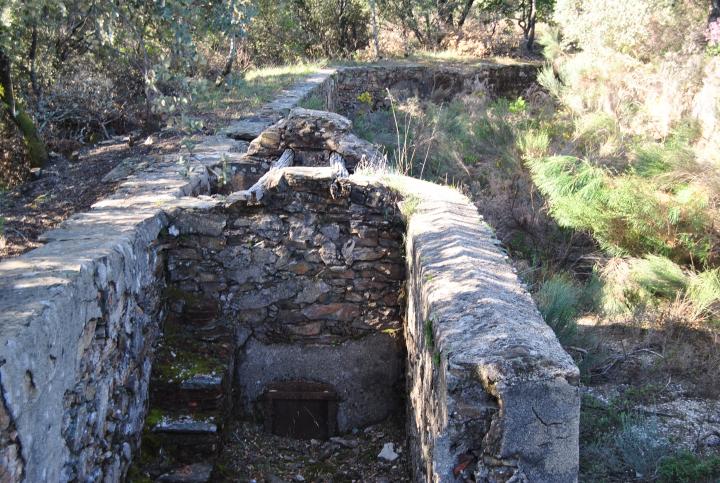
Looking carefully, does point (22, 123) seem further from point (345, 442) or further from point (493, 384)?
point (493, 384)

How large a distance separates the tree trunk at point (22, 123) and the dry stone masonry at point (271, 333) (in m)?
1.65

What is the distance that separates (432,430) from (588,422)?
55.1 inches

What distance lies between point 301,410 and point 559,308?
2.01 m

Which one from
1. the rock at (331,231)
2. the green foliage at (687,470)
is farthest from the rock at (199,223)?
the green foliage at (687,470)

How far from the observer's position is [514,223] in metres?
7.93

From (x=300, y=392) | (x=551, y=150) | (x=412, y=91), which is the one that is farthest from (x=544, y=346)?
(x=412, y=91)

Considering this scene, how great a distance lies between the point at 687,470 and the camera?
3.43m

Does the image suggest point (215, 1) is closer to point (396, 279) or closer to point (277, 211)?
point (277, 211)

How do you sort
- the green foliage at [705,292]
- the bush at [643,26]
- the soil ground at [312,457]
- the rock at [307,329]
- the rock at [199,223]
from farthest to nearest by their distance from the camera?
the bush at [643,26]
the green foliage at [705,292]
the rock at [307,329]
the rock at [199,223]
the soil ground at [312,457]

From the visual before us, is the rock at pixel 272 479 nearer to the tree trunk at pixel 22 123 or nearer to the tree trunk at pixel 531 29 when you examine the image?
the tree trunk at pixel 22 123

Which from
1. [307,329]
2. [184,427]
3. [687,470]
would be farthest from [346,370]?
[687,470]

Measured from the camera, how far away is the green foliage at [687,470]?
3.41m

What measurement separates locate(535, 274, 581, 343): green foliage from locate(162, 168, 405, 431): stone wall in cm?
104

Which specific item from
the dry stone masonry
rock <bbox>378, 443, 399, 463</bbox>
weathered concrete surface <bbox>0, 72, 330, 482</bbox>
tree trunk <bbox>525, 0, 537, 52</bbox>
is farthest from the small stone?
tree trunk <bbox>525, 0, 537, 52</bbox>
